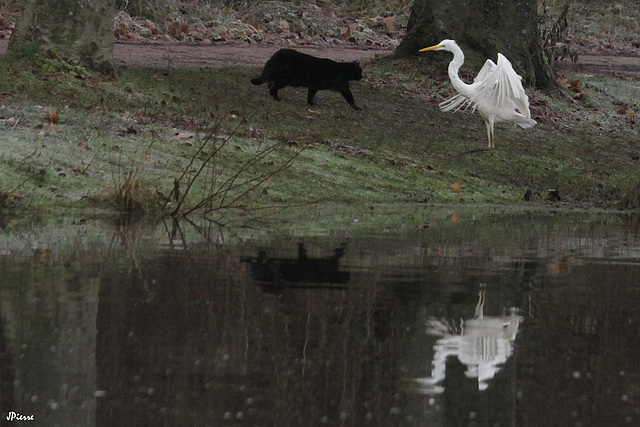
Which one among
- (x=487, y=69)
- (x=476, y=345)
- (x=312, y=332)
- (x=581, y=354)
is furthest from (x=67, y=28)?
(x=581, y=354)

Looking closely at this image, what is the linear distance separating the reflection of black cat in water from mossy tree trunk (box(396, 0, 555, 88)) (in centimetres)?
326

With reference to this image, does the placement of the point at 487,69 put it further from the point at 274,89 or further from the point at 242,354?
the point at 242,354

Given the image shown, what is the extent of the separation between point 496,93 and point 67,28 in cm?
573

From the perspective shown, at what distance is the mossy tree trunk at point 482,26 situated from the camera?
21328 millimetres

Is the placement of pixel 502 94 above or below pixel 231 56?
below

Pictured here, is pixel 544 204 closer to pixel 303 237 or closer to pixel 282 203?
pixel 282 203

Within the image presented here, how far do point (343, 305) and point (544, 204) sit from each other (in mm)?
8667

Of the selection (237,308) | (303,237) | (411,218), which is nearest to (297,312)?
(237,308)

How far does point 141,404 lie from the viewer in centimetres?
478

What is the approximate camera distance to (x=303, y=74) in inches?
719

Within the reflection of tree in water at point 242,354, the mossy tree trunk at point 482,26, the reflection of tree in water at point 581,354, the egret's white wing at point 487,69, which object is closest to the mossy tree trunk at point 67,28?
the egret's white wing at point 487,69

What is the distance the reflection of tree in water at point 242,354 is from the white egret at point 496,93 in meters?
9.58

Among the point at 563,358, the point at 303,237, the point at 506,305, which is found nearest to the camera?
the point at 563,358
